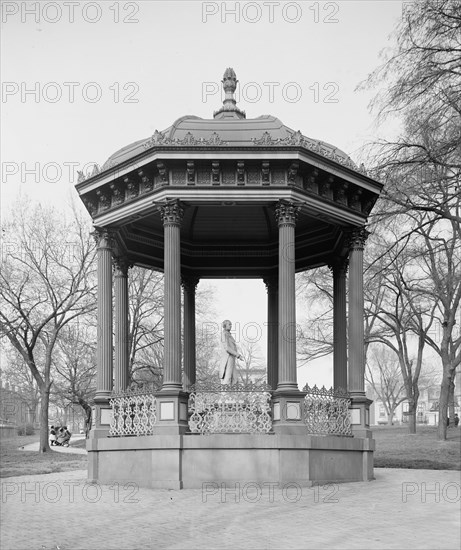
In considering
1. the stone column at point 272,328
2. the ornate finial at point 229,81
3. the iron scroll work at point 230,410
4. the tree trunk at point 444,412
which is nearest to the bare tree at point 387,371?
the tree trunk at point 444,412

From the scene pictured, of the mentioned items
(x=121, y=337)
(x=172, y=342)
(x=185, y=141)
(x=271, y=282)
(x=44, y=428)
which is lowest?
(x=44, y=428)

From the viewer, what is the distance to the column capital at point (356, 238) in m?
18.4

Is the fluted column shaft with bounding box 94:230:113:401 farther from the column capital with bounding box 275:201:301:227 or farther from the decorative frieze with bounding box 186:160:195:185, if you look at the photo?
the column capital with bounding box 275:201:301:227

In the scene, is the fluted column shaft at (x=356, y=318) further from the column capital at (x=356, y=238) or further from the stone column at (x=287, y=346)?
the stone column at (x=287, y=346)

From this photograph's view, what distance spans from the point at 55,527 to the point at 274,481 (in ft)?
18.8

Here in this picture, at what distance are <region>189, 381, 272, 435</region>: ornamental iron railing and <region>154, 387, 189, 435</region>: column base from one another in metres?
0.26

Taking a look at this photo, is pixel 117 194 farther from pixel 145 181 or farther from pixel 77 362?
pixel 77 362

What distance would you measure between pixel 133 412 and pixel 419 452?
1554cm

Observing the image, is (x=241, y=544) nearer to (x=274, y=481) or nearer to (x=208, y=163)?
(x=274, y=481)

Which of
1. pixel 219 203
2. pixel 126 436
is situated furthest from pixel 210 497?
pixel 219 203

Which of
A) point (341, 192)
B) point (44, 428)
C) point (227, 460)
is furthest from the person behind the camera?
point (44, 428)

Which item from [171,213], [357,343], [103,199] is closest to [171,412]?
[171,213]

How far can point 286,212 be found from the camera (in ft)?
54.1

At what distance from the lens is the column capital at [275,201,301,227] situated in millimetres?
16484
